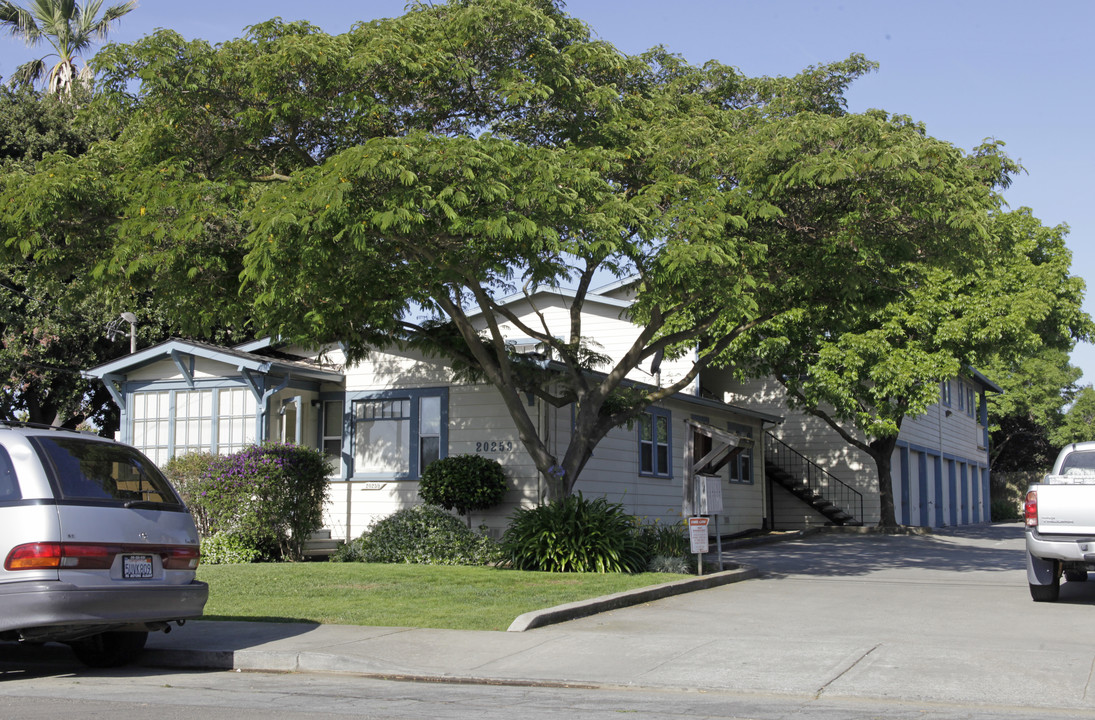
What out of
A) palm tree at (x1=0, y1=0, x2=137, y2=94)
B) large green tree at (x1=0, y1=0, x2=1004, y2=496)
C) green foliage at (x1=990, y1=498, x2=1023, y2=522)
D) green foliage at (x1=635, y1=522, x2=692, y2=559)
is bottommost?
green foliage at (x1=990, y1=498, x2=1023, y2=522)

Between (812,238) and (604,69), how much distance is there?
154 inches

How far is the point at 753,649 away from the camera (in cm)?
923

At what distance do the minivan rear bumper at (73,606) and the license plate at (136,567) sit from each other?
103 millimetres

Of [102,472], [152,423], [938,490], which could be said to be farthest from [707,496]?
[938,490]

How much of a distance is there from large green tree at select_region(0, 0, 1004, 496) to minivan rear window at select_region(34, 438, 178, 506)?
404cm

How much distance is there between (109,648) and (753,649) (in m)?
5.52

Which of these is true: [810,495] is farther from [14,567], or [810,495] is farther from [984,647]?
[14,567]

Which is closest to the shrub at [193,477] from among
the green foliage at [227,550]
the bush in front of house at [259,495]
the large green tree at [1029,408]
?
the bush in front of house at [259,495]

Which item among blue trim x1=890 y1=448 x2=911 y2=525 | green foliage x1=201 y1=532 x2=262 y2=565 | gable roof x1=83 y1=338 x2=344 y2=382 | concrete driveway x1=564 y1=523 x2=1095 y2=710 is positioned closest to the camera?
concrete driveway x1=564 y1=523 x2=1095 y2=710

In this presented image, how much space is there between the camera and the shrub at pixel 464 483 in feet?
58.0

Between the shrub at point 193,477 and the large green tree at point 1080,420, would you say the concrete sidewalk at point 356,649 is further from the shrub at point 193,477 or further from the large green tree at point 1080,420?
the large green tree at point 1080,420

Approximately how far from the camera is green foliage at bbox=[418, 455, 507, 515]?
17.7 metres

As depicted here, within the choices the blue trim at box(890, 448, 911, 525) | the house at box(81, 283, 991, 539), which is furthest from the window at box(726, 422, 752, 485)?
the blue trim at box(890, 448, 911, 525)

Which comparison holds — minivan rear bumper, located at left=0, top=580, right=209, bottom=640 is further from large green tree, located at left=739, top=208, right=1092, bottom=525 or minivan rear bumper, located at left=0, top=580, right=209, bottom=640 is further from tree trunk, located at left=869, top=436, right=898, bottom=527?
tree trunk, located at left=869, top=436, right=898, bottom=527
